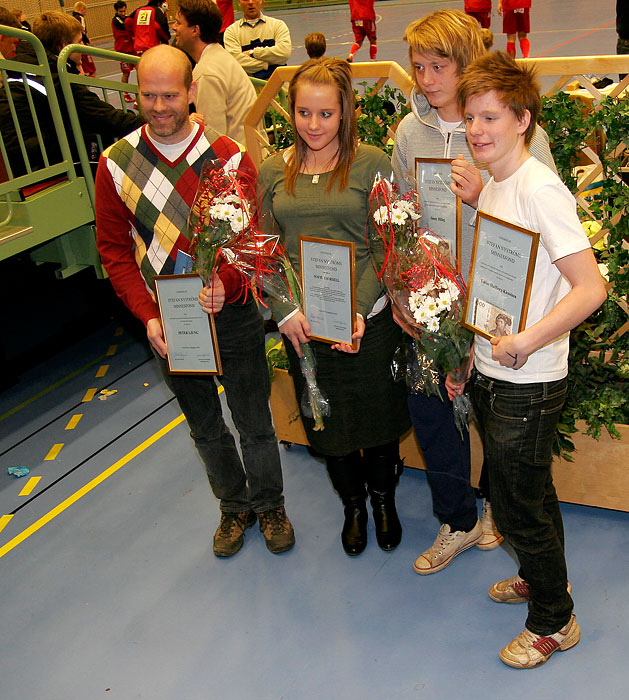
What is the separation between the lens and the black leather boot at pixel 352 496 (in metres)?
2.80

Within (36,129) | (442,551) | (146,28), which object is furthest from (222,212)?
(146,28)

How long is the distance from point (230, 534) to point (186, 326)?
97cm

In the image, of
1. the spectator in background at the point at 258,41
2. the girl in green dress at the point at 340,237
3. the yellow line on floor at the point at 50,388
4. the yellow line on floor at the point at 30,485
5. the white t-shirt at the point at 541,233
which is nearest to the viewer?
the white t-shirt at the point at 541,233

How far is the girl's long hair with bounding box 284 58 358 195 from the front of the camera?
7.36 ft

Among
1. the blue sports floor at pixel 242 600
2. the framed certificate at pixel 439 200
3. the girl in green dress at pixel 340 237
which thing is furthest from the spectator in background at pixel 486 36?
the blue sports floor at pixel 242 600

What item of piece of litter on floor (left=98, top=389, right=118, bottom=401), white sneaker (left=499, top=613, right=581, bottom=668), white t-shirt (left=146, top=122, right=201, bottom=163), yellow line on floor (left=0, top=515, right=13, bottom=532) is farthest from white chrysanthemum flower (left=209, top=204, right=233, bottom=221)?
piece of litter on floor (left=98, top=389, right=118, bottom=401)

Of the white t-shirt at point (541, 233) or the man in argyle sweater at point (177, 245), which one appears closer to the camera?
the white t-shirt at point (541, 233)

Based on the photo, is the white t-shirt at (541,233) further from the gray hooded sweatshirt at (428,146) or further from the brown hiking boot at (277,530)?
the brown hiking boot at (277,530)

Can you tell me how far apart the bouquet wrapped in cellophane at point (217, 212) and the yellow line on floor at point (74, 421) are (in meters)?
2.03

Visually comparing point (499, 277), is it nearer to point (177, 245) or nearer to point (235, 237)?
point (235, 237)

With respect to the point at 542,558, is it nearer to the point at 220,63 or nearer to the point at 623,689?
the point at 623,689

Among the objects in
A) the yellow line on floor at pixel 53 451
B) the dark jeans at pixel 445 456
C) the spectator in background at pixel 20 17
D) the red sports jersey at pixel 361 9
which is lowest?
the yellow line on floor at pixel 53 451

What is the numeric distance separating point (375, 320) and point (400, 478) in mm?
1066

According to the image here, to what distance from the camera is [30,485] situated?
11.9 ft
